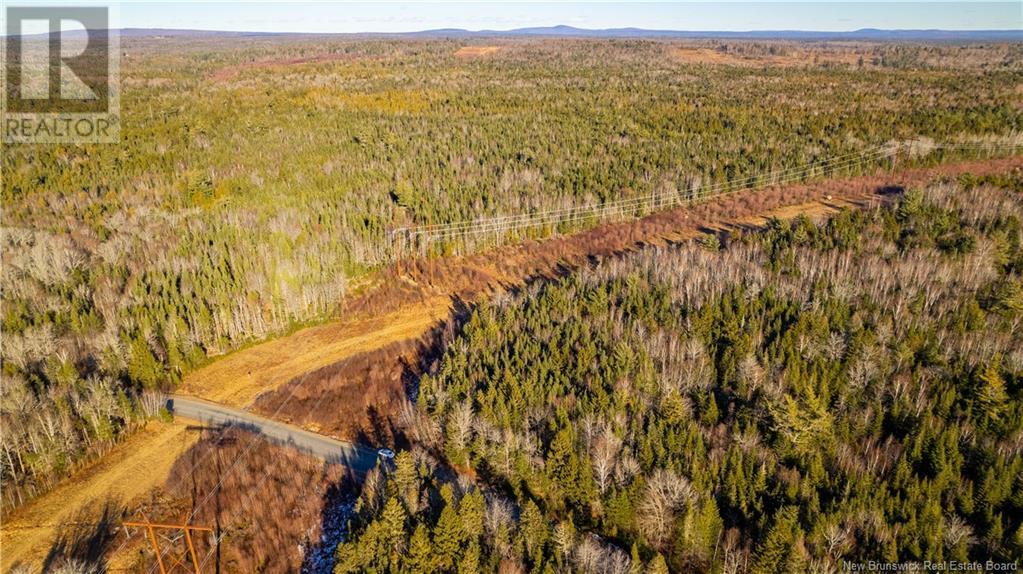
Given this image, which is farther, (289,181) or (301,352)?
(289,181)

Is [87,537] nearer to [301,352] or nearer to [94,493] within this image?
[94,493]

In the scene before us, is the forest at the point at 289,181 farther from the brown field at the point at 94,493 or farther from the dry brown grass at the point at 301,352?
the dry brown grass at the point at 301,352

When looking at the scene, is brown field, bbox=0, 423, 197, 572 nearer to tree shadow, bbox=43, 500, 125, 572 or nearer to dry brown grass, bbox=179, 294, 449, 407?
tree shadow, bbox=43, 500, 125, 572

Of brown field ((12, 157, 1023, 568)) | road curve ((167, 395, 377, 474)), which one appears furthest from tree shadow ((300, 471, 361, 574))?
brown field ((12, 157, 1023, 568))

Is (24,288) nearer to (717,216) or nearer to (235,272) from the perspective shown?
(235,272)

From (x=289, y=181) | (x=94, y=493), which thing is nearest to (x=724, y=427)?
(x=94, y=493)
